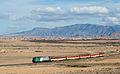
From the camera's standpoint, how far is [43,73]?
1625 inches

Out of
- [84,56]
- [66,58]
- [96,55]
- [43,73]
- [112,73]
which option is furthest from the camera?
[96,55]

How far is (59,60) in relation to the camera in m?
71.2

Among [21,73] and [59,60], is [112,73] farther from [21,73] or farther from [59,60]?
[59,60]

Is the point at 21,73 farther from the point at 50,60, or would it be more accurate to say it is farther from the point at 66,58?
the point at 66,58

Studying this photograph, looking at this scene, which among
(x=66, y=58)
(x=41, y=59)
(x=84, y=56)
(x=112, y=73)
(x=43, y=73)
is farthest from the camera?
(x=84, y=56)

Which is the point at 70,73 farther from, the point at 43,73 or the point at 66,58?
the point at 66,58

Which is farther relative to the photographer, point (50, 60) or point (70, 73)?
point (50, 60)

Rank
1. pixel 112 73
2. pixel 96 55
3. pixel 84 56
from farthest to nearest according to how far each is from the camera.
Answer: pixel 96 55 < pixel 84 56 < pixel 112 73

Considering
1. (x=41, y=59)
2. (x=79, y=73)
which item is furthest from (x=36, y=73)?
(x=41, y=59)

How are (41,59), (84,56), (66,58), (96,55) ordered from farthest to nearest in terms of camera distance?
(96,55)
(84,56)
(66,58)
(41,59)

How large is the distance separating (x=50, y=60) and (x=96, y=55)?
22404 mm

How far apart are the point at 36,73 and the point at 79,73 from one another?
24.6ft

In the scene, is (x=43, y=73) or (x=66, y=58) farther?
(x=66, y=58)

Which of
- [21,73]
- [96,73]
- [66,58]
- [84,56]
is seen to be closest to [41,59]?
[66,58]
